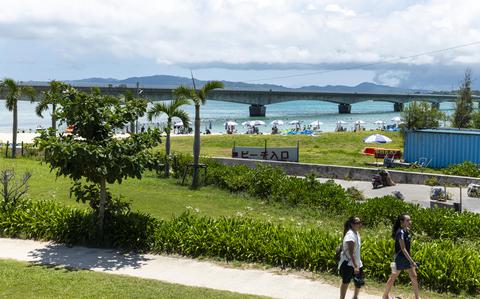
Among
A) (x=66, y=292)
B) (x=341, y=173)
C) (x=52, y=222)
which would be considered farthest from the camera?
(x=341, y=173)

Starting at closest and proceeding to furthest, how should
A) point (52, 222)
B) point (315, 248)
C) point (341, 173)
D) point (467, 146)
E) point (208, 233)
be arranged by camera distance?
1. point (315, 248)
2. point (208, 233)
3. point (52, 222)
4. point (341, 173)
5. point (467, 146)

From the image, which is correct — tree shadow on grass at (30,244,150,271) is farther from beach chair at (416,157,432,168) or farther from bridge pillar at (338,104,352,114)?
bridge pillar at (338,104,352,114)

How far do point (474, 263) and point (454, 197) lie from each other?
11039 millimetres

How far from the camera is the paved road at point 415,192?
18.8 m

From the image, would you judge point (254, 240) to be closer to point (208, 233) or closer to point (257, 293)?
point (208, 233)

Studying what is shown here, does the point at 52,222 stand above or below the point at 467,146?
below

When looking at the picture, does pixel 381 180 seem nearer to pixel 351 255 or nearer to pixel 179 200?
pixel 179 200

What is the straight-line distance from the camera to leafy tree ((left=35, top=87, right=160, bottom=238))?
11336 millimetres

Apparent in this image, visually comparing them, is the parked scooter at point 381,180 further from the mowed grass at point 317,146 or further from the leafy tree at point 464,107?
the leafy tree at point 464,107

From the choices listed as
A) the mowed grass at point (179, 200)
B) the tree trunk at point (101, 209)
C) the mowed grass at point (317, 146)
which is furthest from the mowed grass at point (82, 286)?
the mowed grass at point (317, 146)

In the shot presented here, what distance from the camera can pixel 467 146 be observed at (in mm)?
26578

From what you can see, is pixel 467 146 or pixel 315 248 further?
pixel 467 146

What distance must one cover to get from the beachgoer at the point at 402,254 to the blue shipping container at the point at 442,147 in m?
19.7

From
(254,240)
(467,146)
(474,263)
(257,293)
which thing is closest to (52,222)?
(254,240)
